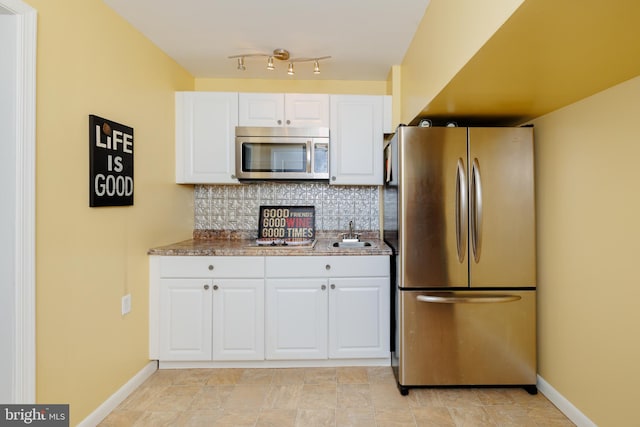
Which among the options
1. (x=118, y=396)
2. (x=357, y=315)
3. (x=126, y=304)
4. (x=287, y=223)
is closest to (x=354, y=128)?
(x=287, y=223)

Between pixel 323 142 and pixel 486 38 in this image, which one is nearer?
pixel 486 38

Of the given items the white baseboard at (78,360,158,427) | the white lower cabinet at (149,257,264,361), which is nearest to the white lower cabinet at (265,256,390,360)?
the white lower cabinet at (149,257,264,361)

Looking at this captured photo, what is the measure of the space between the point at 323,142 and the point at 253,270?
1.20 m

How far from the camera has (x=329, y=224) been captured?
307 cm

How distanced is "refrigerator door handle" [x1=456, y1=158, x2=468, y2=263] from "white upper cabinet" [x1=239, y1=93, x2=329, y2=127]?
3.97ft

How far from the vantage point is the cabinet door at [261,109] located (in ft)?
9.00

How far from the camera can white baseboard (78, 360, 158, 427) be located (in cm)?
178

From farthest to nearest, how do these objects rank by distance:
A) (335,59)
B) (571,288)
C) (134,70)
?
(335,59), (134,70), (571,288)

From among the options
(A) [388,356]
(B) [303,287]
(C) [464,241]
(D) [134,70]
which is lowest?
(A) [388,356]

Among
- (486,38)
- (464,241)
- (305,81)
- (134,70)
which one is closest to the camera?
(486,38)

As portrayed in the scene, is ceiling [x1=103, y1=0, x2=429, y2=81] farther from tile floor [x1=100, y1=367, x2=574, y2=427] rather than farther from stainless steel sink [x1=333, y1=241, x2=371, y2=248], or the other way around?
tile floor [x1=100, y1=367, x2=574, y2=427]

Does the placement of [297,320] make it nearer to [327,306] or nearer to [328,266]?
[327,306]

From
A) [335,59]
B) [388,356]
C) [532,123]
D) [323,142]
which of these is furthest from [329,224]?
[532,123]

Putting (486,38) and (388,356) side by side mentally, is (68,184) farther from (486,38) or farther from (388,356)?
(388,356)
